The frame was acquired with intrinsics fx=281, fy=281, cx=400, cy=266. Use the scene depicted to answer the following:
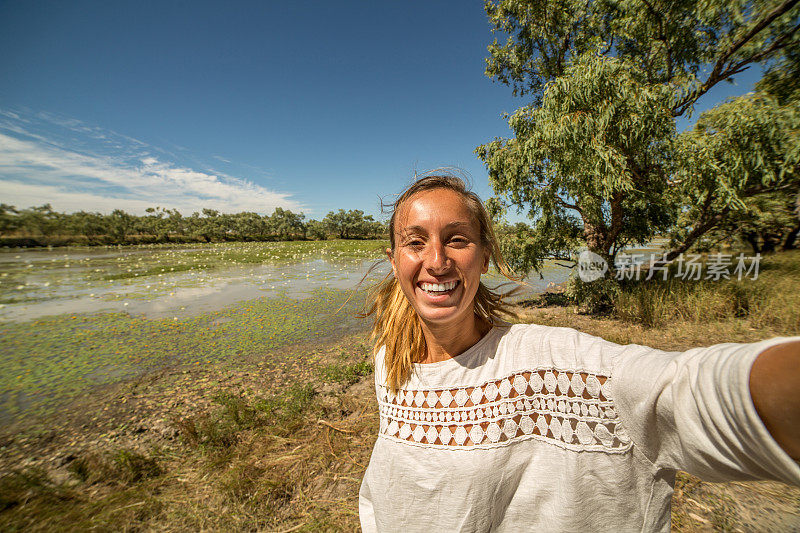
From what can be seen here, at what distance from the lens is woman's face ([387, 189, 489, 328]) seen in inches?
50.4

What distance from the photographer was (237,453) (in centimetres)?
328

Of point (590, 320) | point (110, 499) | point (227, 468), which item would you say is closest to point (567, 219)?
point (590, 320)

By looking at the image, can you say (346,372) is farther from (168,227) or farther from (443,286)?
(168,227)

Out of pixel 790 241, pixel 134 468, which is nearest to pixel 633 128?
pixel 134 468

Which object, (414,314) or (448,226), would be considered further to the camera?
(414,314)

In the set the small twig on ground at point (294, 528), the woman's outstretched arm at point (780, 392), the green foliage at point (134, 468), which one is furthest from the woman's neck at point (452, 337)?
the green foliage at point (134, 468)

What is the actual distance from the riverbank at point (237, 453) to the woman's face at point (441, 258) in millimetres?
2462

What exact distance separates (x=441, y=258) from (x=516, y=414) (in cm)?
70

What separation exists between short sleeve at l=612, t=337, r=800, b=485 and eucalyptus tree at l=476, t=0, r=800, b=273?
616 cm

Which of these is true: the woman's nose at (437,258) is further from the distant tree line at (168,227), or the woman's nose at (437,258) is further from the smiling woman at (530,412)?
the distant tree line at (168,227)

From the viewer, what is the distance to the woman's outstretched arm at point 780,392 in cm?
62

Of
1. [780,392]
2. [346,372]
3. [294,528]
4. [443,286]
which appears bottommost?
[294,528]

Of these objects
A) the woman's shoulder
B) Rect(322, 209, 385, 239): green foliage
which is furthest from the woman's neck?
Rect(322, 209, 385, 239): green foliage

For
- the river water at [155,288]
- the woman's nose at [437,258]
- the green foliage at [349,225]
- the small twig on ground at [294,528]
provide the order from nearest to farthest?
the woman's nose at [437,258]
the small twig on ground at [294,528]
the river water at [155,288]
the green foliage at [349,225]
